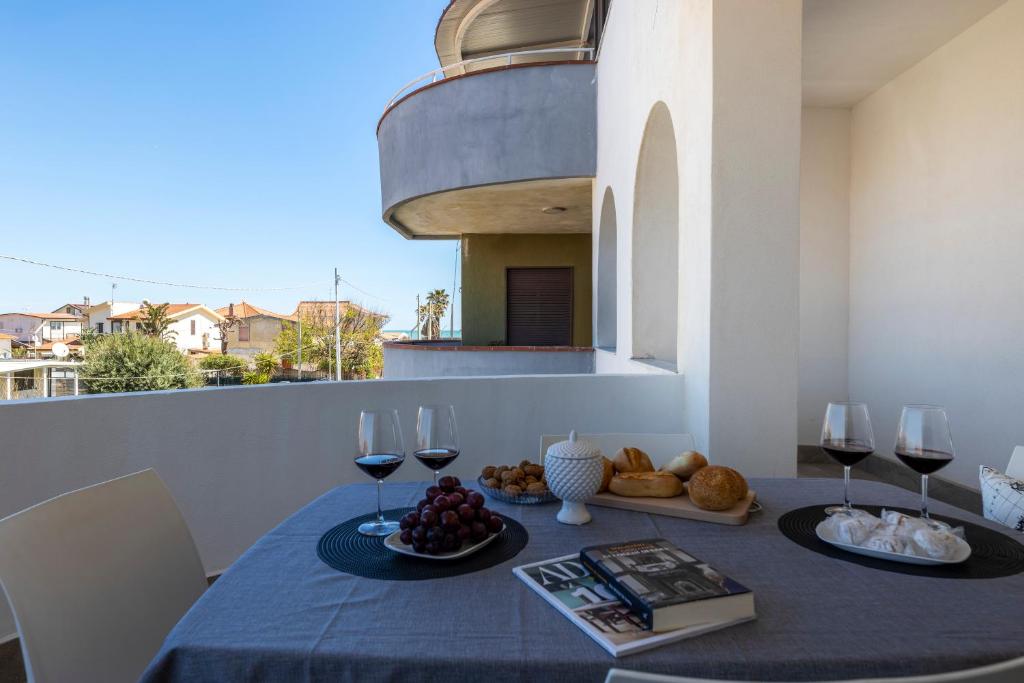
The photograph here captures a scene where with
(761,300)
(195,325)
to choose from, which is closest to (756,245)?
(761,300)

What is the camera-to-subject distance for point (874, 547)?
41.8 inches

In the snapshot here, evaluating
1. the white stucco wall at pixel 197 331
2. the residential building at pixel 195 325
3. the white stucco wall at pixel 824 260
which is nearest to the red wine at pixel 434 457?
the white stucco wall at pixel 824 260

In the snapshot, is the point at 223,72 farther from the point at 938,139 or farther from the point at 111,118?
the point at 938,139

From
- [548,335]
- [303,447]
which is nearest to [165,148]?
[548,335]

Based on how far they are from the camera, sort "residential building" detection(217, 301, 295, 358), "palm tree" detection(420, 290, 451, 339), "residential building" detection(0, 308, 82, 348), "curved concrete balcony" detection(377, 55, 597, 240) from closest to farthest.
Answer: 1. "curved concrete balcony" detection(377, 55, 597, 240)
2. "residential building" detection(0, 308, 82, 348)
3. "palm tree" detection(420, 290, 451, 339)
4. "residential building" detection(217, 301, 295, 358)

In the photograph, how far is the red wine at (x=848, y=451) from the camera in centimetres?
124

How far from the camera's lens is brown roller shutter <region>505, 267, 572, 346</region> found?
10398 millimetres

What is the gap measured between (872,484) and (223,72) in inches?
1850

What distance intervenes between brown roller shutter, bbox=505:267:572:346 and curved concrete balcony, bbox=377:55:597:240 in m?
2.39

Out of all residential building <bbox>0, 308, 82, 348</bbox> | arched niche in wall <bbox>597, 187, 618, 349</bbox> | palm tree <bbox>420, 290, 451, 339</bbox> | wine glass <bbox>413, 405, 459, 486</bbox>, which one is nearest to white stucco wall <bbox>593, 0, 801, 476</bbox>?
wine glass <bbox>413, 405, 459, 486</bbox>

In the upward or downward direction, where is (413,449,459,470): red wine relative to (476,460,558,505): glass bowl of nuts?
upward

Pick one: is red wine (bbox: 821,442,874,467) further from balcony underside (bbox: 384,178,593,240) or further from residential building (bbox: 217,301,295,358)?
residential building (bbox: 217,301,295,358)

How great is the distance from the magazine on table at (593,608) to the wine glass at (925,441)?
1.98ft

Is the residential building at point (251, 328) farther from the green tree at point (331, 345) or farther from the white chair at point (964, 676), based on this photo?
the white chair at point (964, 676)
